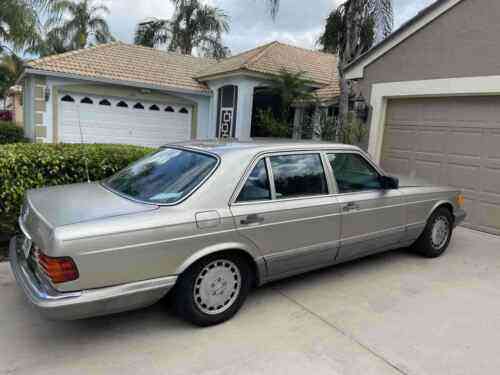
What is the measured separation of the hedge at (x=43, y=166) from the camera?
4992mm

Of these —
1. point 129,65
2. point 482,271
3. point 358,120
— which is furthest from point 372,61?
point 129,65

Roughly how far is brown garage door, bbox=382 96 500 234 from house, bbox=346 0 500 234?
0.6 inches

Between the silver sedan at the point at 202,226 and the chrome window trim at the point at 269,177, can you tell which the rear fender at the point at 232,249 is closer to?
the silver sedan at the point at 202,226

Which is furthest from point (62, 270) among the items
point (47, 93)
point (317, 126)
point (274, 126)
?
point (47, 93)

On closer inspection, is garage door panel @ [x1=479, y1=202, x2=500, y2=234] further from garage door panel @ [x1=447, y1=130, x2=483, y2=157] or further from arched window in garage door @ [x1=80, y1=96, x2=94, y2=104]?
arched window in garage door @ [x1=80, y1=96, x2=94, y2=104]

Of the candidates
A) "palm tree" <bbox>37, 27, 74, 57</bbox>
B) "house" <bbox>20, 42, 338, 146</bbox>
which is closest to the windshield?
"house" <bbox>20, 42, 338, 146</bbox>

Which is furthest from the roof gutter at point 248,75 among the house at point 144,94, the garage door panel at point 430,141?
the garage door panel at point 430,141

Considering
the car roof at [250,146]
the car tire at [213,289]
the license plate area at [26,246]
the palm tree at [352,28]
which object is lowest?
the car tire at [213,289]

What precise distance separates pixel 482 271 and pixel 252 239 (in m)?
3.39

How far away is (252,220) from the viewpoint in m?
3.51

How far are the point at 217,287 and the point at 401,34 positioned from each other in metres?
6.78

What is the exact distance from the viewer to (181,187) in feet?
11.2

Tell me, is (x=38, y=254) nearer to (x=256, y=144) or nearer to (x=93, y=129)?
(x=256, y=144)

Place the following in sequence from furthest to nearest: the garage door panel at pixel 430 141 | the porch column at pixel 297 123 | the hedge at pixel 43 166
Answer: the porch column at pixel 297 123 → the garage door panel at pixel 430 141 → the hedge at pixel 43 166
